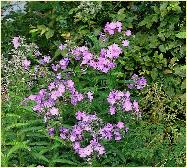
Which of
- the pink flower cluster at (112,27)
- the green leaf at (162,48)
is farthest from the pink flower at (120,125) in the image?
the green leaf at (162,48)

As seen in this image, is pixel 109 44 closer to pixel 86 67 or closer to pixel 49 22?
pixel 86 67

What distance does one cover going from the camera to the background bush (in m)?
3.72

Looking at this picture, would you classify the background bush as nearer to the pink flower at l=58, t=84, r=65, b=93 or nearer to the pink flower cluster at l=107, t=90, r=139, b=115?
the pink flower cluster at l=107, t=90, r=139, b=115

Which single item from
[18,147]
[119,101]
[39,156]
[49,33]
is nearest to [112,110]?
[119,101]

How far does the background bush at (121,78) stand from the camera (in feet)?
12.2

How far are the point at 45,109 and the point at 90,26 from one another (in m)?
1.51

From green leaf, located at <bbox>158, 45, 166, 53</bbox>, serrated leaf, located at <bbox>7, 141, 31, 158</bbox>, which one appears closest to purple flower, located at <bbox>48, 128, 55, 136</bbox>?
serrated leaf, located at <bbox>7, 141, 31, 158</bbox>

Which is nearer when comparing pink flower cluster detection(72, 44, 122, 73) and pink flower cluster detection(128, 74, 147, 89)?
pink flower cluster detection(72, 44, 122, 73)

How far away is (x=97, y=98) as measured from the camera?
4.21m


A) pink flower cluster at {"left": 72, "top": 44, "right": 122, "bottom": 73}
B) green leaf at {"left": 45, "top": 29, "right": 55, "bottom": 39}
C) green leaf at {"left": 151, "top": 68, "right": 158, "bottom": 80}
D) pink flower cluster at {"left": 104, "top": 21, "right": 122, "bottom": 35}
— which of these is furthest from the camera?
green leaf at {"left": 45, "top": 29, "right": 55, "bottom": 39}

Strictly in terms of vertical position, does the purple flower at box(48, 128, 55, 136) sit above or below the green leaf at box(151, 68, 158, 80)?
below

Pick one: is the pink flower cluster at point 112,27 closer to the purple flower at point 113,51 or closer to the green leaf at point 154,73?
the purple flower at point 113,51

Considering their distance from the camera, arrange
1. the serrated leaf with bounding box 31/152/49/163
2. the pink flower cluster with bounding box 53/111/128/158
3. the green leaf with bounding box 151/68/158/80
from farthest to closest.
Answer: the green leaf with bounding box 151/68/158/80 → the pink flower cluster with bounding box 53/111/128/158 → the serrated leaf with bounding box 31/152/49/163

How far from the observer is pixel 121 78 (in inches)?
197
